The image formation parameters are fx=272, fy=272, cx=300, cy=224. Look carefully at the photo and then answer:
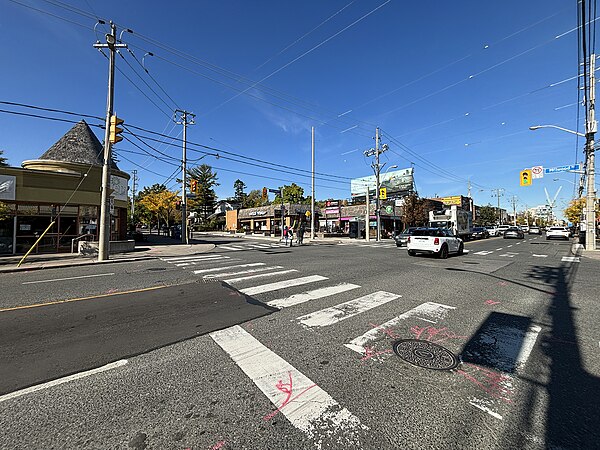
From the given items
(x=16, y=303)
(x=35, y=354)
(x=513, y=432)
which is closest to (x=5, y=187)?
(x=16, y=303)

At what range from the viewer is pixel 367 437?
2.21m

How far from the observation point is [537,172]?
23.3 meters

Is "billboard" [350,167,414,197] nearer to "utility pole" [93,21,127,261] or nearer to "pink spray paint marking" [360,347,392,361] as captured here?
"utility pole" [93,21,127,261]

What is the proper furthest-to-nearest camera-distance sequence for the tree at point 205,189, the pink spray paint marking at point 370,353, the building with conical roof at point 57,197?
1. the tree at point 205,189
2. the building with conical roof at point 57,197
3. the pink spray paint marking at point 370,353

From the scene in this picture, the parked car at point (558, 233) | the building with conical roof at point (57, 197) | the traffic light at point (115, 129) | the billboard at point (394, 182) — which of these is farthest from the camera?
the billboard at point (394, 182)

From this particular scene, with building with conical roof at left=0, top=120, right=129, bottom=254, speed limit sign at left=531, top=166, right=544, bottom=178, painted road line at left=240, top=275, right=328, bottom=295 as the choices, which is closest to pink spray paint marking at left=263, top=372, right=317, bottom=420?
painted road line at left=240, top=275, right=328, bottom=295

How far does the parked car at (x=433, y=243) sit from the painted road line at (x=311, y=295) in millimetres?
8522

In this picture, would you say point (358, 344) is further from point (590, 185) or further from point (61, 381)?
point (590, 185)

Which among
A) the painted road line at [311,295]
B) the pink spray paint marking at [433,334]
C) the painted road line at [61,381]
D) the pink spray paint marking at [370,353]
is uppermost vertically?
the painted road line at [311,295]

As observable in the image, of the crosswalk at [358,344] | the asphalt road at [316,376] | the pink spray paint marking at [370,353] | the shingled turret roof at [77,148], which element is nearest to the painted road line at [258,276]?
the crosswalk at [358,344]

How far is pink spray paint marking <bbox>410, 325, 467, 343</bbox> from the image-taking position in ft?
13.7

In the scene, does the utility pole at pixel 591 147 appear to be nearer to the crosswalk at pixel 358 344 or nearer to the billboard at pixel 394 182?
the crosswalk at pixel 358 344

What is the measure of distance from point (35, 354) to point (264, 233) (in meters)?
43.1

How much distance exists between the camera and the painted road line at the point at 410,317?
3967 mm
